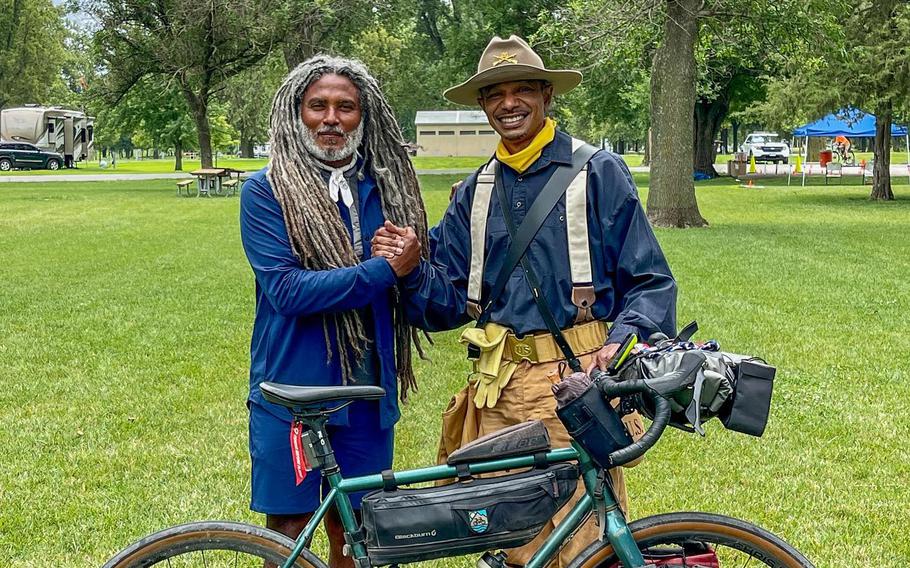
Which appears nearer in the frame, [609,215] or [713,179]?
[609,215]

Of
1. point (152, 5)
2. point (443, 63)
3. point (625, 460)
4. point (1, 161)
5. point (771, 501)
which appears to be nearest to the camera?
point (625, 460)

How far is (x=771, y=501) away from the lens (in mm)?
4863

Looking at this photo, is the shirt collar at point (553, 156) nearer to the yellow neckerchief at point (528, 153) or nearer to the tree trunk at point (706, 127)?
the yellow neckerchief at point (528, 153)

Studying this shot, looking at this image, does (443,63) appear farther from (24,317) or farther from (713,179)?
(24,317)

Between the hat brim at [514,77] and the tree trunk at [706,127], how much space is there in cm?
3995

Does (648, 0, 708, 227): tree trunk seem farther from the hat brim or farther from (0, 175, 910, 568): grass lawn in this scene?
the hat brim

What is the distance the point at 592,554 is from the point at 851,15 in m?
23.0

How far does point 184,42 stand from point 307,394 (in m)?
31.7

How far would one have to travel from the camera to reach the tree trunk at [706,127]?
41875 millimetres

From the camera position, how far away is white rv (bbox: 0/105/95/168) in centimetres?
5278

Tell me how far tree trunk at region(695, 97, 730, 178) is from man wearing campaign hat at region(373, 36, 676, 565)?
132ft

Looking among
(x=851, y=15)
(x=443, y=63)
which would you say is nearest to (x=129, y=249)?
(x=851, y=15)

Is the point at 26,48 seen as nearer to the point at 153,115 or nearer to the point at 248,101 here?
the point at 248,101

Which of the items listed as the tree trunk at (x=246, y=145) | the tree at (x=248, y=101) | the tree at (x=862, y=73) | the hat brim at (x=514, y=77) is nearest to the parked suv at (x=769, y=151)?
the tree at (x=248, y=101)
